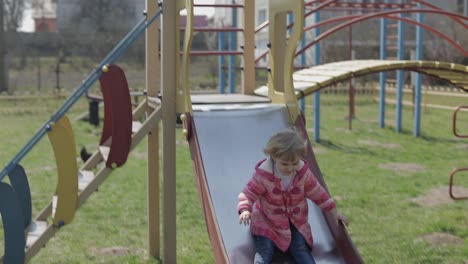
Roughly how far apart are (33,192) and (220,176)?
4508mm

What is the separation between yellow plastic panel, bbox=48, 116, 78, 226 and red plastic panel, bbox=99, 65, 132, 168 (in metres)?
0.26

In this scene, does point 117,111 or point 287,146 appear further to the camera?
point 117,111

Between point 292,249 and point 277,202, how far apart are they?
25 cm

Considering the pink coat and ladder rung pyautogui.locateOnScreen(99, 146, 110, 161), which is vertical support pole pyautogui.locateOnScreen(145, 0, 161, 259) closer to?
ladder rung pyautogui.locateOnScreen(99, 146, 110, 161)

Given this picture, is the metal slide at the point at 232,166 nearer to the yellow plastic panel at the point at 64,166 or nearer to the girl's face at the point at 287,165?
the girl's face at the point at 287,165

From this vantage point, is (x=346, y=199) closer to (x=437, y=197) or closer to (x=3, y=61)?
(x=437, y=197)

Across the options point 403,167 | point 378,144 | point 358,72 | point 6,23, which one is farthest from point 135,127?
point 6,23

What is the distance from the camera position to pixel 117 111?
4.71 metres

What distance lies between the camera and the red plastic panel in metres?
→ 4.70

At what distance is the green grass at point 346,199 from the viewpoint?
5.69 m

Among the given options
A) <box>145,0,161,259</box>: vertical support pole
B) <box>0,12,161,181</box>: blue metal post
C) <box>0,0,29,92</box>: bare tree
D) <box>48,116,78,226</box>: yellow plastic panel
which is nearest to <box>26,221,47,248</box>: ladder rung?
<box>48,116,78,226</box>: yellow plastic panel

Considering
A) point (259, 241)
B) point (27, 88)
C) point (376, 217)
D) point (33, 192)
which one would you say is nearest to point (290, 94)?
point (259, 241)

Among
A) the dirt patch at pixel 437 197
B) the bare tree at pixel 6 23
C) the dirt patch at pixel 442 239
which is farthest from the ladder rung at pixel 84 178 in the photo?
the bare tree at pixel 6 23

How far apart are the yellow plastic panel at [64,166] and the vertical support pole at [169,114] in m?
0.64
